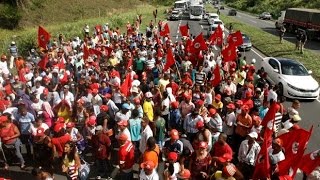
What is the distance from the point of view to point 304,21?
33.0m

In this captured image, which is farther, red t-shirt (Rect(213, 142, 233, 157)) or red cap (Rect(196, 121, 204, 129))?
red cap (Rect(196, 121, 204, 129))

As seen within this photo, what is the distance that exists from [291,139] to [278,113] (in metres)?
Result: 2.21

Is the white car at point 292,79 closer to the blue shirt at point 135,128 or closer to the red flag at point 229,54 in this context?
the red flag at point 229,54

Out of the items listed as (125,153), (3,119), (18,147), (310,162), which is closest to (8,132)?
(3,119)

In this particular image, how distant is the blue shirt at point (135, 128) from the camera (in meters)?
8.07

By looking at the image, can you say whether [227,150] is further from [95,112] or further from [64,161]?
[95,112]

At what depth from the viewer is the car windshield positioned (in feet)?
48.2

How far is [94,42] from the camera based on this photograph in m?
18.8

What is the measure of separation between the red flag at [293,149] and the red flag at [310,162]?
197 mm

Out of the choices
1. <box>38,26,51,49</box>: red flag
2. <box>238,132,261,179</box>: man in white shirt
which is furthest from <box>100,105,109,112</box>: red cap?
<box>38,26,51,49</box>: red flag

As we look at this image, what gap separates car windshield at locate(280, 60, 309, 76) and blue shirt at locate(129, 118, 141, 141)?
8.67m

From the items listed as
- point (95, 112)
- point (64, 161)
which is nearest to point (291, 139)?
point (64, 161)

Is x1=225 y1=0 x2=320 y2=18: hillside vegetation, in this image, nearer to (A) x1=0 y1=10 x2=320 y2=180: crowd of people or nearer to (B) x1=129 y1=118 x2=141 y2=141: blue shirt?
(A) x1=0 y1=10 x2=320 y2=180: crowd of people

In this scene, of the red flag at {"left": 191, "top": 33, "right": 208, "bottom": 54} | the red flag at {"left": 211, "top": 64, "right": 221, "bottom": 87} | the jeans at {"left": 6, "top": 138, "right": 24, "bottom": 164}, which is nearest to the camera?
the jeans at {"left": 6, "top": 138, "right": 24, "bottom": 164}
